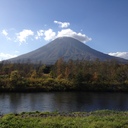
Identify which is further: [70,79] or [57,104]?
[70,79]

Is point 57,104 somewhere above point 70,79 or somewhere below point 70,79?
below

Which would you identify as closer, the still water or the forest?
the still water

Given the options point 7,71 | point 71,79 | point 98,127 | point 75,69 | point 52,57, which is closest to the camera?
point 98,127

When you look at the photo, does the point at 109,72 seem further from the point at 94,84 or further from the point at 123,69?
the point at 94,84

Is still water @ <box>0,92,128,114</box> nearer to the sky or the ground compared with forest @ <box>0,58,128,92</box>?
nearer to the ground

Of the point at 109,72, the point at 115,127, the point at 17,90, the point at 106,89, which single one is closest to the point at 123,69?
the point at 109,72

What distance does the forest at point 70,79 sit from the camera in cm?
4994

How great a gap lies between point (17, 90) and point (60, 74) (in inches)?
609

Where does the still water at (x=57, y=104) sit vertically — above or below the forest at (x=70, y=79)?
below

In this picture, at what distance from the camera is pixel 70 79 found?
188 feet

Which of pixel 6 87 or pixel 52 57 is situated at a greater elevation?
pixel 52 57

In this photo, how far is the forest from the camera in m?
49.9

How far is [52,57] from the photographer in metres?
182

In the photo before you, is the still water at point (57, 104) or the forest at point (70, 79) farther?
the forest at point (70, 79)
